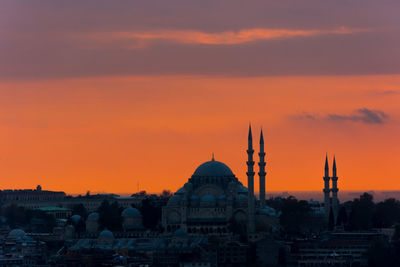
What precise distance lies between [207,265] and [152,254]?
225 inches

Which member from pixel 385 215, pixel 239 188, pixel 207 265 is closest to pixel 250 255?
pixel 207 265

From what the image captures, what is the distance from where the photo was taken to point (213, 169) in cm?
10931

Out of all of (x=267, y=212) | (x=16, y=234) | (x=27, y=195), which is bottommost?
(x=16, y=234)

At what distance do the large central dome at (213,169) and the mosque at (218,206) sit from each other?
0.10 m

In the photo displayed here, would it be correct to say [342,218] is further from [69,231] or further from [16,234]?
[16,234]

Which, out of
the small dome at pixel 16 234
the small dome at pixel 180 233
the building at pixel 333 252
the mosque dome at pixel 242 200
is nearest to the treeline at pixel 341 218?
the mosque dome at pixel 242 200

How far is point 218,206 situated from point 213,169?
18.7 ft

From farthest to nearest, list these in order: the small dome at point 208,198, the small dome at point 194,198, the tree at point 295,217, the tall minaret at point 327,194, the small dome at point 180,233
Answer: the tall minaret at point 327,194 → the tree at point 295,217 → the small dome at point 194,198 → the small dome at point 208,198 → the small dome at point 180,233

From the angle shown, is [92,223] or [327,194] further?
[327,194]

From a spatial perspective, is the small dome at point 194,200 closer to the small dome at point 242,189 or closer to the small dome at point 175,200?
the small dome at point 175,200

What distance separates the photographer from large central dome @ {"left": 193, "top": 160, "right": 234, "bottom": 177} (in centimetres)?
10912

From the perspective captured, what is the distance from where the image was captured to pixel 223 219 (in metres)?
104

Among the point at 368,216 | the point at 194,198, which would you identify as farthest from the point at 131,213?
the point at 368,216

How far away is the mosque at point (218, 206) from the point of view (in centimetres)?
10269
